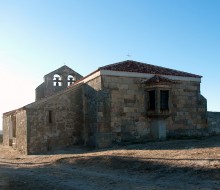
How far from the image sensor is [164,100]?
19266 mm

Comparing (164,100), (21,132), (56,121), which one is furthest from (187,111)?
(21,132)

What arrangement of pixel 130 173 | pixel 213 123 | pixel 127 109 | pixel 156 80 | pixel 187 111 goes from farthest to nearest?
pixel 213 123 < pixel 187 111 < pixel 156 80 < pixel 127 109 < pixel 130 173

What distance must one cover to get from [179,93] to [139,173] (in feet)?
35.5

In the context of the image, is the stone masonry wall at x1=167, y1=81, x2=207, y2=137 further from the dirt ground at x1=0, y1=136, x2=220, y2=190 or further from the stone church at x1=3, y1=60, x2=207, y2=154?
the dirt ground at x1=0, y1=136, x2=220, y2=190

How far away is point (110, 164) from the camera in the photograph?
12.2m

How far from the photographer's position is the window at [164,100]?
1914cm

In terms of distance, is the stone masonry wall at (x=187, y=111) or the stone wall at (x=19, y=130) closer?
the stone wall at (x=19, y=130)

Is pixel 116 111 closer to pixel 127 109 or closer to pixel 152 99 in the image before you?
pixel 127 109

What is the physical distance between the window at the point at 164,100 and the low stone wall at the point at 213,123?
424cm

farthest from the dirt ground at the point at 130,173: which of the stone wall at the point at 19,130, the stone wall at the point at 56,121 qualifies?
the stone wall at the point at 19,130

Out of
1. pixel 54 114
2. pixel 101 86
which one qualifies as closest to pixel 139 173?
pixel 101 86

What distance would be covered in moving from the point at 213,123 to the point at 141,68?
655cm

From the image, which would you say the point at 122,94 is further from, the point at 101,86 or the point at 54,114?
the point at 54,114

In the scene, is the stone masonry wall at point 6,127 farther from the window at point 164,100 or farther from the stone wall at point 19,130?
the window at point 164,100
